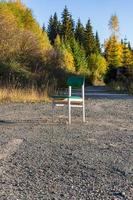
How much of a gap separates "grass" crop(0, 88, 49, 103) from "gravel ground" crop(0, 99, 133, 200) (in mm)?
9875

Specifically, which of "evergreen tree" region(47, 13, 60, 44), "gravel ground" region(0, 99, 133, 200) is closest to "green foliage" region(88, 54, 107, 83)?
"evergreen tree" region(47, 13, 60, 44)

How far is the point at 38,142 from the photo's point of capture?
1048 cm

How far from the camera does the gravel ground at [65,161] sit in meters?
6.33

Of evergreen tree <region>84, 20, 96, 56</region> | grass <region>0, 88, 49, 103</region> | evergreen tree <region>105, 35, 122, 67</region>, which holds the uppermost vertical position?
evergreen tree <region>84, 20, 96, 56</region>

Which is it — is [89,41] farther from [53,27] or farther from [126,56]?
[126,56]

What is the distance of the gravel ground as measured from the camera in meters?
6.33

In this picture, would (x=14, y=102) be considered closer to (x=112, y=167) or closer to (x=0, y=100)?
(x=0, y=100)

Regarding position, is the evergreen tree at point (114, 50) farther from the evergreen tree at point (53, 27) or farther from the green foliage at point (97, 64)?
the evergreen tree at point (53, 27)

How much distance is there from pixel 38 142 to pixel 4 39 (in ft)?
115

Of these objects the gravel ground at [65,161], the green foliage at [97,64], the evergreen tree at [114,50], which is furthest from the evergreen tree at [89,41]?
the gravel ground at [65,161]

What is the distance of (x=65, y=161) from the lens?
8.27 metres

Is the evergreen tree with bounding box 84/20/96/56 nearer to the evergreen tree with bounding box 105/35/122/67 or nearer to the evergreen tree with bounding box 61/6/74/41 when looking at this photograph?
the evergreen tree with bounding box 61/6/74/41

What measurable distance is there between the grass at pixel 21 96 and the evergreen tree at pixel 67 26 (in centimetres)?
8534

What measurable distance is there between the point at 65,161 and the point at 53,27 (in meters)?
116
